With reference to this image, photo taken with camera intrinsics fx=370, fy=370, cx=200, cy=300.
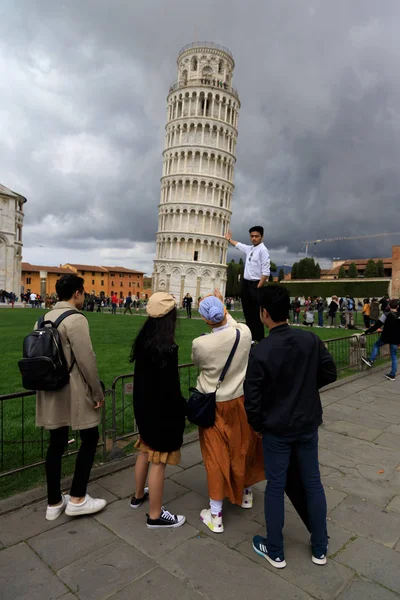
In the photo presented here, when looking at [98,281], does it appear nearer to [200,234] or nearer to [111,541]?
[200,234]

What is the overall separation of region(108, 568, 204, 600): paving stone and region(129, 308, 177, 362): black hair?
5.26 ft

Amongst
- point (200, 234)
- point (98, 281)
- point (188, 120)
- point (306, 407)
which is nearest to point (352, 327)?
point (306, 407)

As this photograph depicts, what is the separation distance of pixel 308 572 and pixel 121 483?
219 centimetres

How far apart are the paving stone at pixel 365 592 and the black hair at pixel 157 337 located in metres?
2.15

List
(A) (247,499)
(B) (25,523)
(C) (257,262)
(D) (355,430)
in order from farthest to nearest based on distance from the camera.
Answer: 1. (C) (257,262)
2. (D) (355,430)
3. (A) (247,499)
4. (B) (25,523)

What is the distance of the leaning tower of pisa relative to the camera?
66812 mm

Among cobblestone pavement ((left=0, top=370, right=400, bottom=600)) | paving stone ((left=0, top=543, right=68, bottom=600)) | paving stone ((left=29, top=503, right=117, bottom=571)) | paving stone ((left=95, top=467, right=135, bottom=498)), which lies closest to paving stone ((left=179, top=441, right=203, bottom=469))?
cobblestone pavement ((left=0, top=370, right=400, bottom=600))

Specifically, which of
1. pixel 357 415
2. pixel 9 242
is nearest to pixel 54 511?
pixel 357 415

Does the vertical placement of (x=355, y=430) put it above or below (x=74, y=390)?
below

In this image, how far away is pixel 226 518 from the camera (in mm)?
3549

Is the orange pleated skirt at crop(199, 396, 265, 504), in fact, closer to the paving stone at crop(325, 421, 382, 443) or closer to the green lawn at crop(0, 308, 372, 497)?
the green lawn at crop(0, 308, 372, 497)

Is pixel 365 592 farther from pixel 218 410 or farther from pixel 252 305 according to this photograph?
pixel 252 305

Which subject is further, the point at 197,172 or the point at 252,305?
the point at 197,172

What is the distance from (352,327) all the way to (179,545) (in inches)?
872
